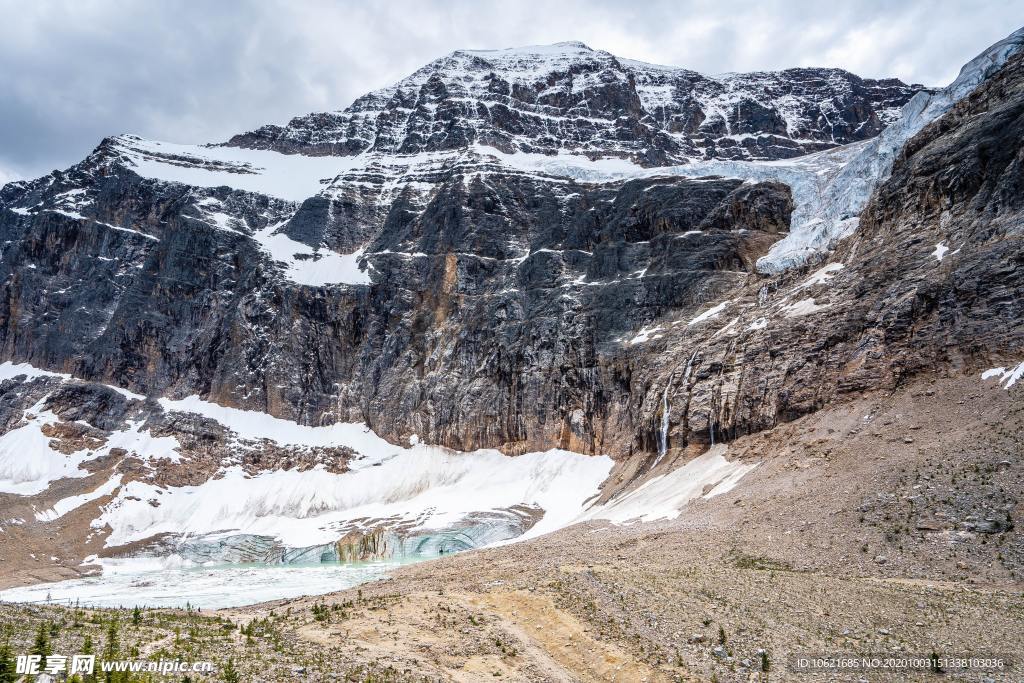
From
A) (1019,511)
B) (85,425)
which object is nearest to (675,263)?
(1019,511)

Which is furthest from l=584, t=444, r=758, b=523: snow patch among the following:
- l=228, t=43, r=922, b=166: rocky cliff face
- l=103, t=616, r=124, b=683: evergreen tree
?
l=228, t=43, r=922, b=166: rocky cliff face

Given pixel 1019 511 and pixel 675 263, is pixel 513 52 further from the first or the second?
pixel 1019 511

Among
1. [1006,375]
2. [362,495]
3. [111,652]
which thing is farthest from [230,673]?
[362,495]

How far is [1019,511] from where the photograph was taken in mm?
23984

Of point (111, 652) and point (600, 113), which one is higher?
point (600, 113)

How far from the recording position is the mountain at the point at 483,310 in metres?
47.5

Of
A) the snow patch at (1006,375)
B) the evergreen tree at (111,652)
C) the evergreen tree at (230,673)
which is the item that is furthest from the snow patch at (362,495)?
the evergreen tree at (230,673)

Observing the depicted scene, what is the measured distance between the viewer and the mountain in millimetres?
47500

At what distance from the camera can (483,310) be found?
88750 millimetres

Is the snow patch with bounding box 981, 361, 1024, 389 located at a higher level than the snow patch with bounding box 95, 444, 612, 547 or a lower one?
higher

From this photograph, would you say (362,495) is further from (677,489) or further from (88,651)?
(88,651)
